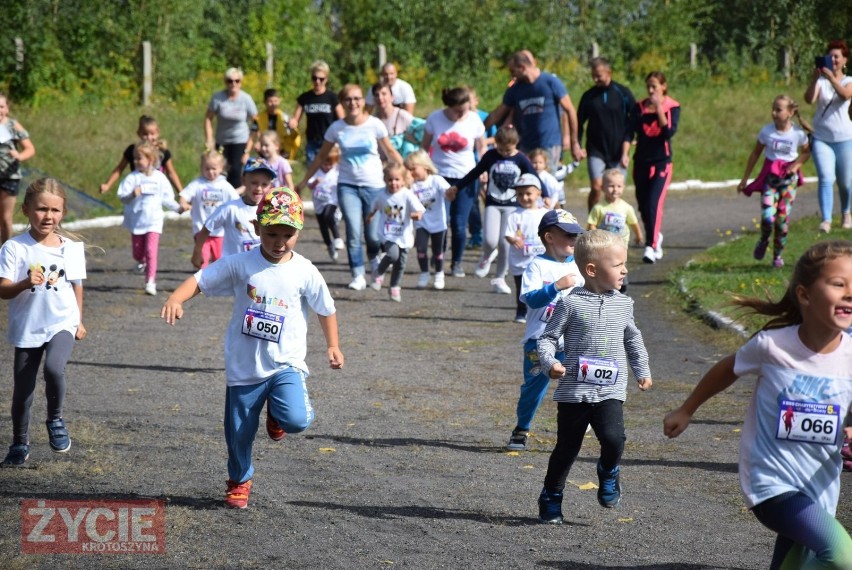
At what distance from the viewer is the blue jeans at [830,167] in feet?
53.7

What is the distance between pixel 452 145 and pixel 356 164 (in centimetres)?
197

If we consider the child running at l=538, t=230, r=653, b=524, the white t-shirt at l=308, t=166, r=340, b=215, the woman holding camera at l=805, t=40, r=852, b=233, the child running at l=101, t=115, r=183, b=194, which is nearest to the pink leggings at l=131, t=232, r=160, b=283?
A: the child running at l=101, t=115, r=183, b=194

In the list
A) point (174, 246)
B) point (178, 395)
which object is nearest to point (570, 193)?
point (174, 246)

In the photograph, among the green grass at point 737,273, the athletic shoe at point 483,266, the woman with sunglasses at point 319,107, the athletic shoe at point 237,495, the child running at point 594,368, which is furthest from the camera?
the woman with sunglasses at point 319,107

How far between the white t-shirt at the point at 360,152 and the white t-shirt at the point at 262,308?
7.92 meters

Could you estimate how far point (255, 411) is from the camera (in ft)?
22.9

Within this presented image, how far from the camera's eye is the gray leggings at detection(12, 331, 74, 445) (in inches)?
308

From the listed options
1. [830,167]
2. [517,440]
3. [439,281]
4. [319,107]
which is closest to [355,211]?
[439,281]

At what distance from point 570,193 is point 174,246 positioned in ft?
32.8

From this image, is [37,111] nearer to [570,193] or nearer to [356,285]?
[570,193]

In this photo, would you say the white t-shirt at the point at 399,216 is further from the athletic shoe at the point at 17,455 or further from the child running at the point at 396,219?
the athletic shoe at the point at 17,455

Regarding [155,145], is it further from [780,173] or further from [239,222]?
[780,173]

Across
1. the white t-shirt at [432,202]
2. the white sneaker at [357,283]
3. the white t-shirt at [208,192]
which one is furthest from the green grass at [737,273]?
the white t-shirt at [208,192]

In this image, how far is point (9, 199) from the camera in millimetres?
15766
